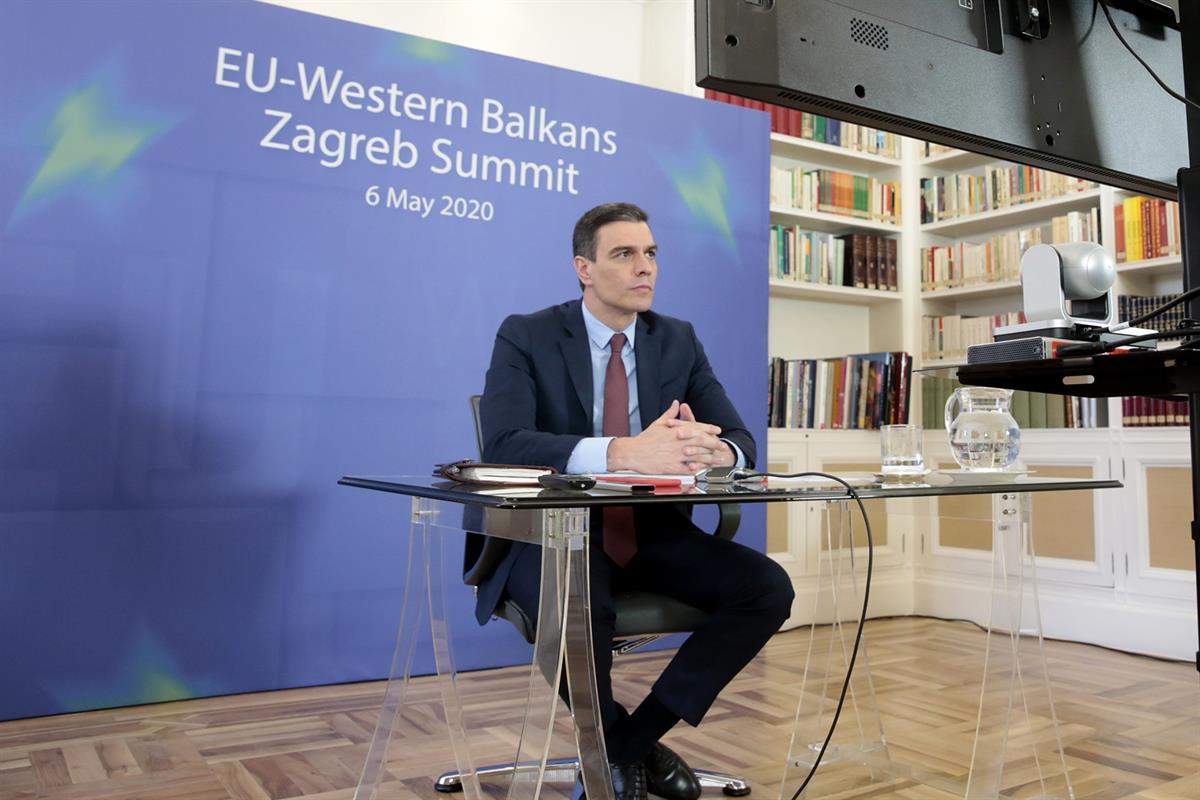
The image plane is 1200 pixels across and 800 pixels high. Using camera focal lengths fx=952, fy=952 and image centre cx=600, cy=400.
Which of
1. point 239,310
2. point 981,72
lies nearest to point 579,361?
point 239,310

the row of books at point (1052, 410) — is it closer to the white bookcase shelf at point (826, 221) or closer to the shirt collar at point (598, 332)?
the white bookcase shelf at point (826, 221)

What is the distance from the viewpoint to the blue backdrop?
2590 millimetres

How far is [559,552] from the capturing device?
4.57ft

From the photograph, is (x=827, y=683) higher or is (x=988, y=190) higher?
(x=988, y=190)

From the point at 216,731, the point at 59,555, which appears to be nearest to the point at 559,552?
the point at 216,731

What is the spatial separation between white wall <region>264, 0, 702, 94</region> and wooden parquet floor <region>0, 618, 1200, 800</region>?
2.52 metres

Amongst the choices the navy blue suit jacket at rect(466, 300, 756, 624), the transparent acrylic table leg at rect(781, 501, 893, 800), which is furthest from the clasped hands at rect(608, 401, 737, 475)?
the transparent acrylic table leg at rect(781, 501, 893, 800)

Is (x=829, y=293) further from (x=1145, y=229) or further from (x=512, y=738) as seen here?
(x=512, y=738)

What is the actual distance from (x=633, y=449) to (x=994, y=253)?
9.72 ft

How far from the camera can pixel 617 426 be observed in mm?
2215

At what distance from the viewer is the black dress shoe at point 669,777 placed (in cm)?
200

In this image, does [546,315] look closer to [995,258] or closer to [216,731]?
[216,731]

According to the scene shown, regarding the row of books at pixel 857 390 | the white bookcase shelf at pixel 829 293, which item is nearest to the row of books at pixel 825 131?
the white bookcase shelf at pixel 829 293

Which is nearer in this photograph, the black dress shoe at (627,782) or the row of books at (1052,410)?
the black dress shoe at (627,782)
